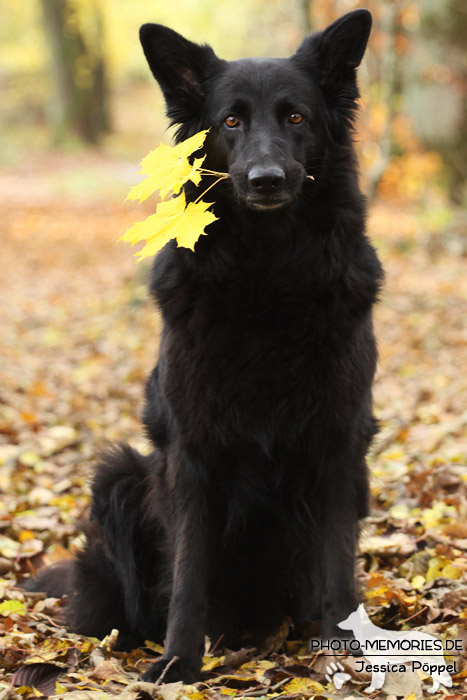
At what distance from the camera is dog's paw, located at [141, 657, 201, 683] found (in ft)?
9.35

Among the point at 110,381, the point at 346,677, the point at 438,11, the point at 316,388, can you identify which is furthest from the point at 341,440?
the point at 438,11

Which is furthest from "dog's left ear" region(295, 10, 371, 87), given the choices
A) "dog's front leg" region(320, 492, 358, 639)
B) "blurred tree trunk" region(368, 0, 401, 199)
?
"blurred tree trunk" region(368, 0, 401, 199)

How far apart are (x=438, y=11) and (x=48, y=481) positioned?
31.0ft

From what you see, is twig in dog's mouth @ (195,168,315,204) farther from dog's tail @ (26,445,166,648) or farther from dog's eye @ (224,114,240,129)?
dog's tail @ (26,445,166,648)

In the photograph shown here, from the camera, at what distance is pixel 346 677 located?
2.76 meters

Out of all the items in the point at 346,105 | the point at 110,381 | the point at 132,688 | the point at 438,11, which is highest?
the point at 438,11

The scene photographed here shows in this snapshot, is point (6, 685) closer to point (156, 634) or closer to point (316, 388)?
point (156, 634)

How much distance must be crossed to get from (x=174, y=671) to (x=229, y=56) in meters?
33.2

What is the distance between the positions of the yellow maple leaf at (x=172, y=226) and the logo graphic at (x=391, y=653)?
1.53 meters

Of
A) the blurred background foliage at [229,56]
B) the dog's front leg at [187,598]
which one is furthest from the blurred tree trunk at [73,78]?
the dog's front leg at [187,598]

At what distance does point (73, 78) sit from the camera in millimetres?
26812

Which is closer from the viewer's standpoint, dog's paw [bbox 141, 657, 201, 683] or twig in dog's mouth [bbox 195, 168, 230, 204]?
dog's paw [bbox 141, 657, 201, 683]

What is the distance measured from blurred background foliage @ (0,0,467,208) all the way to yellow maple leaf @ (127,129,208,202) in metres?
5.16

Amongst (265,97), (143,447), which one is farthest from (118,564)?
(143,447)
